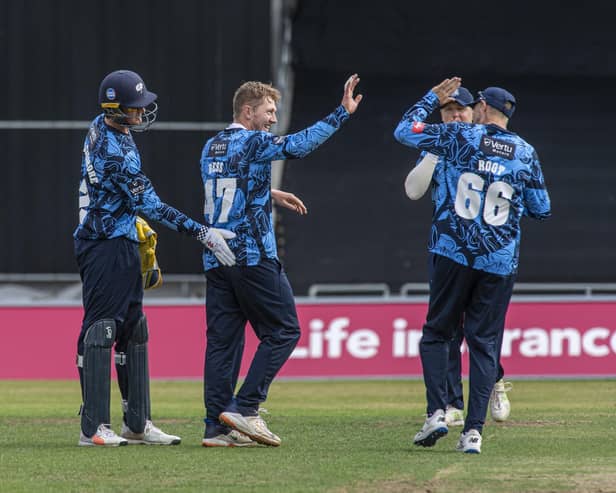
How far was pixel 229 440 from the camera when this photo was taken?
8227 millimetres

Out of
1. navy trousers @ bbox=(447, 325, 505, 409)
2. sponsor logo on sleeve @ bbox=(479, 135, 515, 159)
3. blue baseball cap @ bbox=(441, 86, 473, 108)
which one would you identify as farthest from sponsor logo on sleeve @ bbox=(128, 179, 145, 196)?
navy trousers @ bbox=(447, 325, 505, 409)

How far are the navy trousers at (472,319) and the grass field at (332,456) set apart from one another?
320 mm

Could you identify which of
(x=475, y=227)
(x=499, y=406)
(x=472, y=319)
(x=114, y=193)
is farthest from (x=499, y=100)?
(x=499, y=406)

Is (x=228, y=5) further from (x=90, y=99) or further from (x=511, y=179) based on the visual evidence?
(x=511, y=179)

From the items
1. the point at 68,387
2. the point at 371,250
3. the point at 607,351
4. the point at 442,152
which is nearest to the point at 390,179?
the point at 371,250

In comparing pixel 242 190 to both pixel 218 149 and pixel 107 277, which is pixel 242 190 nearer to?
pixel 218 149

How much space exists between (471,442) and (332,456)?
76 cm

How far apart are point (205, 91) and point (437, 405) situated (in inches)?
526

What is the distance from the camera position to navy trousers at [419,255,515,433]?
7.93 meters

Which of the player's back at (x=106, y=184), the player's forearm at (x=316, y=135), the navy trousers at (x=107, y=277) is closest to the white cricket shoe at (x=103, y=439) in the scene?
the navy trousers at (x=107, y=277)

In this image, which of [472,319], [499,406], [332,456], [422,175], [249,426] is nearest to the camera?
[332,456]

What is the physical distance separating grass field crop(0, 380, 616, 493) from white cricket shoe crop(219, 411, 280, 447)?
10cm

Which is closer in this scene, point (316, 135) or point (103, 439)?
point (316, 135)

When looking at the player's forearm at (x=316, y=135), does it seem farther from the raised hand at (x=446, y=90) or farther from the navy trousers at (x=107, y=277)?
the navy trousers at (x=107, y=277)
